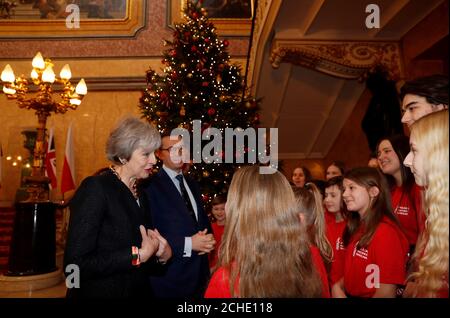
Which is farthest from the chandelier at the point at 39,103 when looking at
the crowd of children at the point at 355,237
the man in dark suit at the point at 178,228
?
the crowd of children at the point at 355,237

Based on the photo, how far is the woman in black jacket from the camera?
1.59m

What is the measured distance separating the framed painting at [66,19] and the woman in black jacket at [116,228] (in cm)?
833

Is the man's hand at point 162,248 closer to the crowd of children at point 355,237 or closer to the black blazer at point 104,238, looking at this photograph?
the black blazer at point 104,238

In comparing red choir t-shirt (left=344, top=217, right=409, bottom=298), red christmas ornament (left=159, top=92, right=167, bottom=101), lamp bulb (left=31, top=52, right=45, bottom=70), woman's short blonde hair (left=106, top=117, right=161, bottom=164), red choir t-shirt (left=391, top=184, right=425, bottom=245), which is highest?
lamp bulb (left=31, top=52, right=45, bottom=70)

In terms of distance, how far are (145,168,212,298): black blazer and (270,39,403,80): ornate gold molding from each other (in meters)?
4.08

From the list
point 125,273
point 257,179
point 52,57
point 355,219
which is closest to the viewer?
point 257,179

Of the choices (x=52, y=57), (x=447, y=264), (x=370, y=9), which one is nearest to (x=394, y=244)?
(x=447, y=264)

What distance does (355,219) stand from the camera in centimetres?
239

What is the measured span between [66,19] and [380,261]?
398 inches

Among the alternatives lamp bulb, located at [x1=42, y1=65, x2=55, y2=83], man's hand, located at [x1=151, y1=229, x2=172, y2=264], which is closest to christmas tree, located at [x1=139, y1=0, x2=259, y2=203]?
lamp bulb, located at [x1=42, y1=65, x2=55, y2=83]

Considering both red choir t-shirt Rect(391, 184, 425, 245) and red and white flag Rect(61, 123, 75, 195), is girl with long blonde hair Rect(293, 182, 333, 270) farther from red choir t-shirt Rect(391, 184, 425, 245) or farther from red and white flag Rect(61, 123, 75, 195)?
red and white flag Rect(61, 123, 75, 195)

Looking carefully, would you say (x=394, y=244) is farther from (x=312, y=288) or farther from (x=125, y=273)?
(x=125, y=273)

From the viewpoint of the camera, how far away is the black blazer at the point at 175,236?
2.40 m
